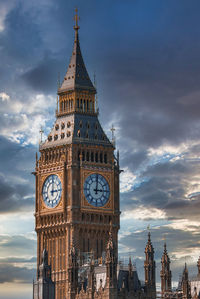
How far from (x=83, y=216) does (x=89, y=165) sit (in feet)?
23.0

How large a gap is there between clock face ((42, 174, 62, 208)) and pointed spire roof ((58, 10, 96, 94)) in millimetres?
12666

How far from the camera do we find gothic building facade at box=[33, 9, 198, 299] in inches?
5837

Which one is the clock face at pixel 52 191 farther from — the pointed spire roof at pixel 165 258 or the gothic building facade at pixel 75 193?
the pointed spire roof at pixel 165 258

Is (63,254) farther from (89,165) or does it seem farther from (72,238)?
(89,165)

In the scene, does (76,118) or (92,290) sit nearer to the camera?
(92,290)

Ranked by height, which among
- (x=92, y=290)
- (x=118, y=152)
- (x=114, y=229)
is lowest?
(x=92, y=290)

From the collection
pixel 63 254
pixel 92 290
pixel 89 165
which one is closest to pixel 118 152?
pixel 89 165

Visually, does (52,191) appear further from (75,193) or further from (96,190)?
(96,190)

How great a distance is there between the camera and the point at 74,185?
152 metres

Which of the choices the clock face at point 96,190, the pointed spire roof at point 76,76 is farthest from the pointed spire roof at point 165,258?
the pointed spire roof at point 76,76

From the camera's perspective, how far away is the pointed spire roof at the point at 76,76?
157 meters

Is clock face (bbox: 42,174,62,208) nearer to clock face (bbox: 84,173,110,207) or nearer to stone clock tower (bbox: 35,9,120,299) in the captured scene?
stone clock tower (bbox: 35,9,120,299)

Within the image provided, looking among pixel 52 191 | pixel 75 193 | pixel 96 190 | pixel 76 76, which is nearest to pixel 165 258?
pixel 96 190

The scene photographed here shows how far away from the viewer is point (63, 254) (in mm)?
151000
